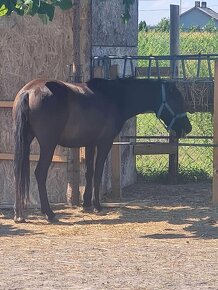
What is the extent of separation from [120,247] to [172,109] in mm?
2845

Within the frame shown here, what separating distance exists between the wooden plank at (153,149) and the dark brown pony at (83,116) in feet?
3.36

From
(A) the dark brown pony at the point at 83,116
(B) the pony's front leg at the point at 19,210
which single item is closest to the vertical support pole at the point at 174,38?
(A) the dark brown pony at the point at 83,116

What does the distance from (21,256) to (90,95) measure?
9.48 feet

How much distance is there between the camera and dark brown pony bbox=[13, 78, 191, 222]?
30.2 ft

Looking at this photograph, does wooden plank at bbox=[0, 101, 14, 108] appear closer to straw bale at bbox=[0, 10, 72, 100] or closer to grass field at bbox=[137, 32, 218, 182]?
straw bale at bbox=[0, 10, 72, 100]

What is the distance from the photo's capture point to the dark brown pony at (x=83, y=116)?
9203mm

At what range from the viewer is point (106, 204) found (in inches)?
404

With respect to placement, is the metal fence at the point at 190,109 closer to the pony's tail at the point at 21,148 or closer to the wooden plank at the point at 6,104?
the wooden plank at the point at 6,104

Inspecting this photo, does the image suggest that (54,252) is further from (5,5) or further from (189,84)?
(189,84)

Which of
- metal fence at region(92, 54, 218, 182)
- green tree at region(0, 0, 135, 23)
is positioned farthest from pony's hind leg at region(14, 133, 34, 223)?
metal fence at region(92, 54, 218, 182)

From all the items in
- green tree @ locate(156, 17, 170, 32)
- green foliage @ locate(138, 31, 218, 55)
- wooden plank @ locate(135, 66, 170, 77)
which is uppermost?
green tree @ locate(156, 17, 170, 32)

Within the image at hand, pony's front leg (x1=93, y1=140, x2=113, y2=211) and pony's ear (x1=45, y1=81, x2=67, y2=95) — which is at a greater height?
pony's ear (x1=45, y1=81, x2=67, y2=95)

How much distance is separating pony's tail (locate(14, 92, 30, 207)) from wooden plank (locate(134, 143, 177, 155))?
2.45 m

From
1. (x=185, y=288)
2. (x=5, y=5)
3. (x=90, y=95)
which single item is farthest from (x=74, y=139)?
(x=185, y=288)
